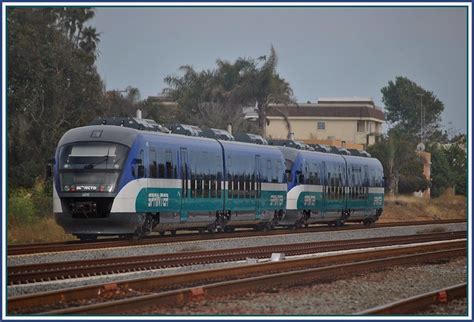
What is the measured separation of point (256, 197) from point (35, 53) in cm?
1168

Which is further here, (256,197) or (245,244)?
(256,197)

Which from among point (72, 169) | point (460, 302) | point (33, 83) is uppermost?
point (33, 83)

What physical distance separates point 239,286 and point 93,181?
1055cm

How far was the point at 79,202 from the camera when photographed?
26.9 metres

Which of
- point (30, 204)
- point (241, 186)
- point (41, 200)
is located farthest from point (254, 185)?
point (30, 204)

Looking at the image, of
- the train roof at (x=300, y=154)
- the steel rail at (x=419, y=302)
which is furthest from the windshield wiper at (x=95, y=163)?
the train roof at (x=300, y=154)

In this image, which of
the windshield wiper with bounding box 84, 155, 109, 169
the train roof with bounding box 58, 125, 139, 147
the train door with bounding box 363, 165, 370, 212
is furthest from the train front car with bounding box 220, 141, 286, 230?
the train door with bounding box 363, 165, 370, 212

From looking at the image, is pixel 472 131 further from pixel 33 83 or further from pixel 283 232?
pixel 33 83

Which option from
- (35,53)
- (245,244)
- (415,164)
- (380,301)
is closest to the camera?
(380,301)

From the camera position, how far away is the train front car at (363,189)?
4692 centimetres

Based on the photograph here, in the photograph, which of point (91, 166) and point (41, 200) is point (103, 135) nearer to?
point (91, 166)

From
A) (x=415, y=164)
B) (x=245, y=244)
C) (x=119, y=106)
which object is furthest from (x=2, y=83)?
(x=415, y=164)

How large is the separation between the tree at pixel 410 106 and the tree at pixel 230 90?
13254 millimetres

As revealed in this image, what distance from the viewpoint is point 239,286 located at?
17.1 m
